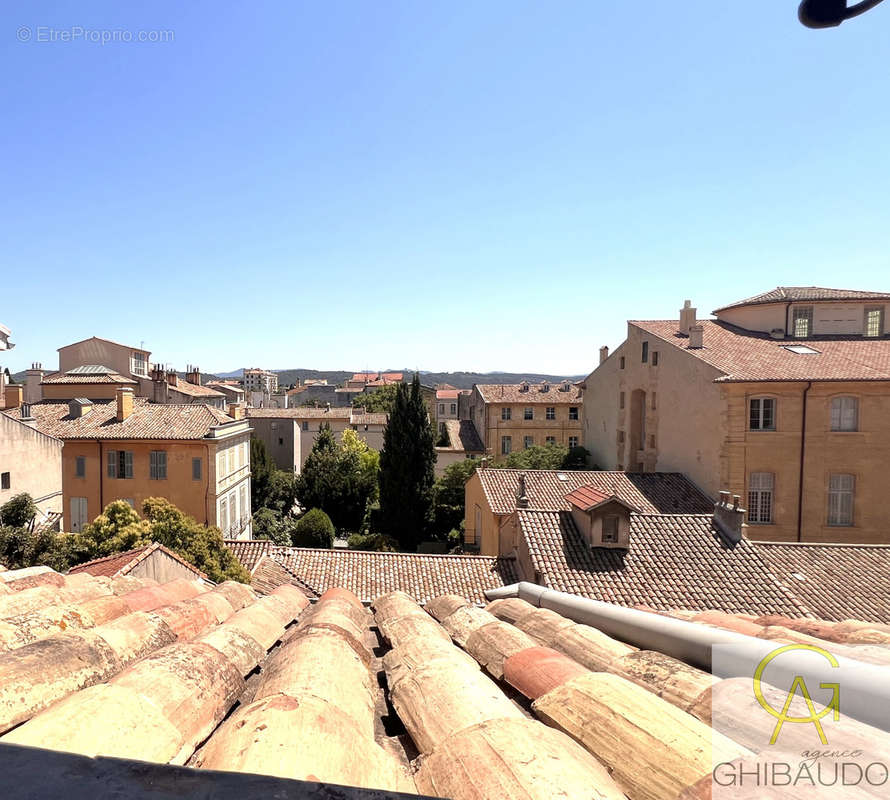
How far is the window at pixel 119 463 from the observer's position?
2245 centimetres

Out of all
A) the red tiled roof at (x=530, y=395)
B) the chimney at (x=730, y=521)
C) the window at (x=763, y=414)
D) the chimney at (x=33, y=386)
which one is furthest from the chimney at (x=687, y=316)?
the chimney at (x=33, y=386)

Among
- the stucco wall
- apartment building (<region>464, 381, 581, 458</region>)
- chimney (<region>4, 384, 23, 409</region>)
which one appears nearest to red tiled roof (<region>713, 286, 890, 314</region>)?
apartment building (<region>464, 381, 581, 458</region>)

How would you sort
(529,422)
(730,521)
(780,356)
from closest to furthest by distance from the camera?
(730,521) < (780,356) < (529,422)

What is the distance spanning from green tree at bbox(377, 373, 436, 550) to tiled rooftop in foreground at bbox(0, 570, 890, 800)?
28662 millimetres

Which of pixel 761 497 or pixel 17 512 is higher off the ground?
pixel 761 497

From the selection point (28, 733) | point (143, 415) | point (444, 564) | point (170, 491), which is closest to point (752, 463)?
point (444, 564)

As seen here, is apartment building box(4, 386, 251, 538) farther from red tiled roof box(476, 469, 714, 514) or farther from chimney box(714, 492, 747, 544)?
chimney box(714, 492, 747, 544)

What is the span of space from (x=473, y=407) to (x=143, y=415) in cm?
3540

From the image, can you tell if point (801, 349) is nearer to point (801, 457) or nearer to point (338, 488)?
point (801, 457)

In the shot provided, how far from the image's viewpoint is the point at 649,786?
1.78m

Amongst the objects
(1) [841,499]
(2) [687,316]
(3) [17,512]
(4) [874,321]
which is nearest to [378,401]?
(2) [687,316]

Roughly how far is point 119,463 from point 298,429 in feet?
90.6

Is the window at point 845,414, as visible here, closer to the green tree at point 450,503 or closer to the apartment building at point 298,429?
Result: the green tree at point 450,503

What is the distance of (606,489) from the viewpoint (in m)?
19.2
